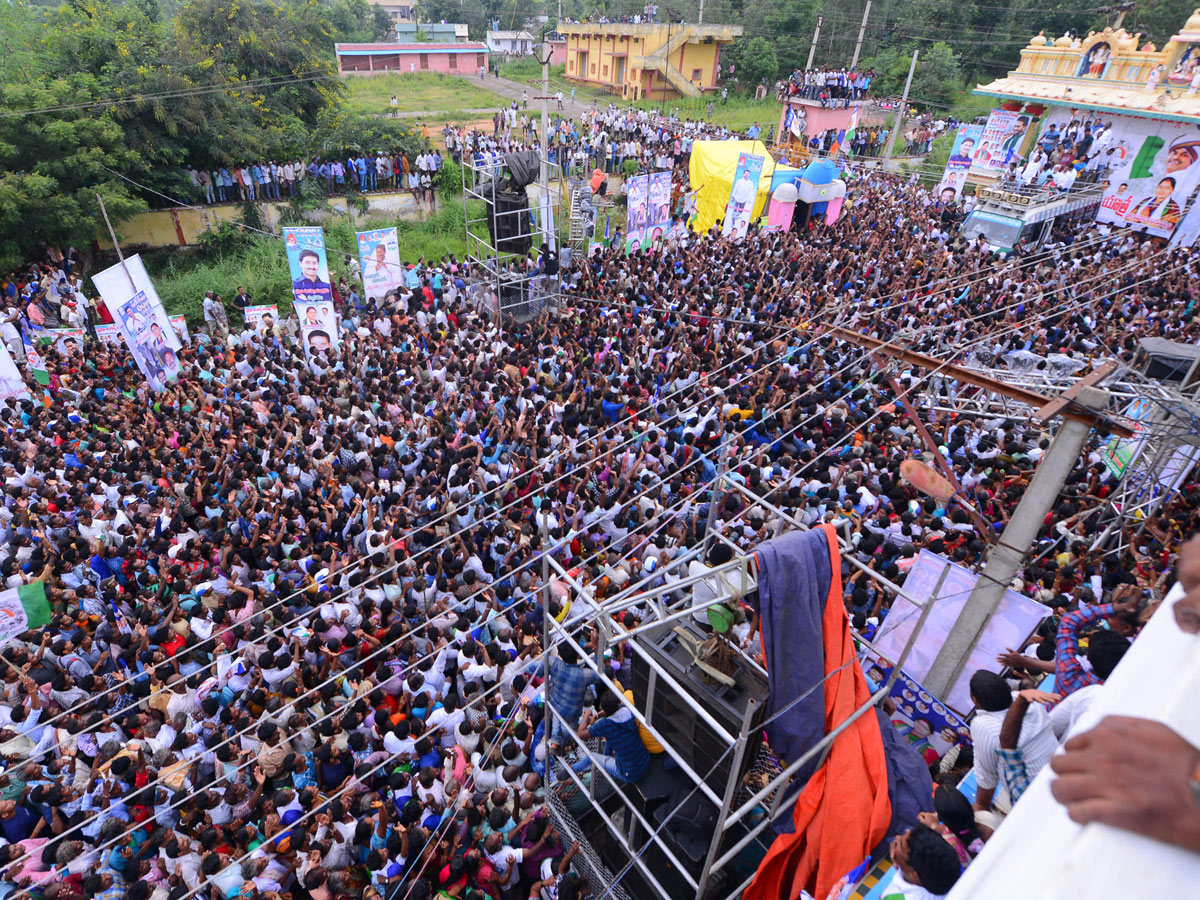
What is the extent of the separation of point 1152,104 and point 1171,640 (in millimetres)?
26826

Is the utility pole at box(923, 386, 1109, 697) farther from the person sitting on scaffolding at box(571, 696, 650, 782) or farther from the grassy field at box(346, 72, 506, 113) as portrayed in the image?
the grassy field at box(346, 72, 506, 113)

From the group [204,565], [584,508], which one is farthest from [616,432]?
[204,565]

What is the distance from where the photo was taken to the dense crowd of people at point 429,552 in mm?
4570

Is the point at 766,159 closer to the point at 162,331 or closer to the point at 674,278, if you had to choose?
the point at 674,278

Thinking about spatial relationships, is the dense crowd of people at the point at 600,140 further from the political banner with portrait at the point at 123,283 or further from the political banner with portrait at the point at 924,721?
the political banner with portrait at the point at 924,721

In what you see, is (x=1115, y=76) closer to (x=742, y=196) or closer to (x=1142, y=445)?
(x=742, y=196)

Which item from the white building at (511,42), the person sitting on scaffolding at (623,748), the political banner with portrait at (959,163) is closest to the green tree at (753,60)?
the white building at (511,42)

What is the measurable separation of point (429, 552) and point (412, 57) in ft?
141

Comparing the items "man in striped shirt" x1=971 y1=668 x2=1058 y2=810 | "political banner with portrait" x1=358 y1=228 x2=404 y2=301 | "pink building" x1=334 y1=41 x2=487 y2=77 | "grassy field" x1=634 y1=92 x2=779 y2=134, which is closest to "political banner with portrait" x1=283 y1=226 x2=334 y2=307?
"political banner with portrait" x1=358 y1=228 x2=404 y2=301

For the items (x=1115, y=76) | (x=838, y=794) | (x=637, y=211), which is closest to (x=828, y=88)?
(x=1115, y=76)

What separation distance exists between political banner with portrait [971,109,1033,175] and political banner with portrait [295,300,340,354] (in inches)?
936

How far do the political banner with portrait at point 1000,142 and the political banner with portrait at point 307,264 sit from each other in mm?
23620

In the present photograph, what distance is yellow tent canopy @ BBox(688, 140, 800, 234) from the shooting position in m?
18.4

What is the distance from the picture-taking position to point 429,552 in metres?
7.23
